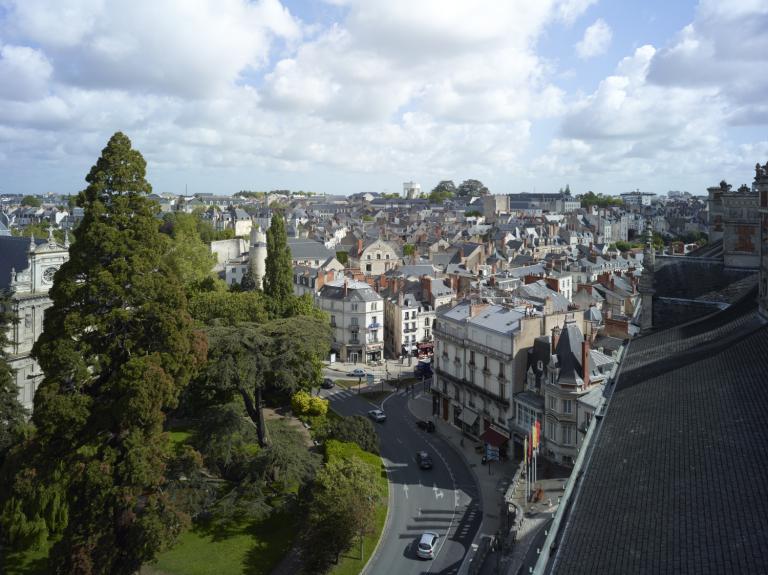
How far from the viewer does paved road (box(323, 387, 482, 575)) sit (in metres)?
28.1

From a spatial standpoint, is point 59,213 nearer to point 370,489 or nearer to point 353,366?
point 353,366

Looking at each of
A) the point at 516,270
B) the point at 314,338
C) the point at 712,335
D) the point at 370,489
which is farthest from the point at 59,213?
the point at 712,335

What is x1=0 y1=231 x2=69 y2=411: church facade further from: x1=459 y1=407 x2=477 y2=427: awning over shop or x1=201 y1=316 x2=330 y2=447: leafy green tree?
x1=459 y1=407 x2=477 y2=427: awning over shop

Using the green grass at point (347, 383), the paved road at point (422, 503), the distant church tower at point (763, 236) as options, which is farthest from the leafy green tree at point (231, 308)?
the distant church tower at point (763, 236)

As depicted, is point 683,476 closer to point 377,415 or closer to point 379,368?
point 377,415

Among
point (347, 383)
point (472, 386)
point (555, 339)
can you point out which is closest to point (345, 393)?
point (347, 383)

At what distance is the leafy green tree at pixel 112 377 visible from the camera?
65.8ft

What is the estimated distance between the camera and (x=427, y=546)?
2825 cm

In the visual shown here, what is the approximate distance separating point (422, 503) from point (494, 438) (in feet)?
28.4

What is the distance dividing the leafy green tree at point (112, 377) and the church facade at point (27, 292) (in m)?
19.9

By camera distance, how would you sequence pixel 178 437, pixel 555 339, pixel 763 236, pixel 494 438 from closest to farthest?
pixel 763 236 → pixel 555 339 → pixel 494 438 → pixel 178 437

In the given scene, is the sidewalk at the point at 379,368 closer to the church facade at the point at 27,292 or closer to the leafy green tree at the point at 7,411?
the church facade at the point at 27,292

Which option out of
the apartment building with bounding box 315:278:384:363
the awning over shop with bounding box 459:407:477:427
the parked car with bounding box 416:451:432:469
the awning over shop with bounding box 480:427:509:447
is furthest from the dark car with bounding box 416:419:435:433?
the apartment building with bounding box 315:278:384:363

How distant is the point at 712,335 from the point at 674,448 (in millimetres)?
8614
